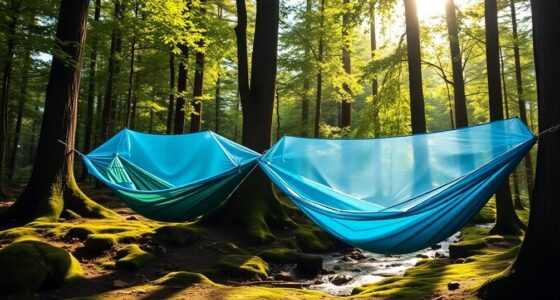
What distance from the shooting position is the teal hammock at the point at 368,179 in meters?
2.91

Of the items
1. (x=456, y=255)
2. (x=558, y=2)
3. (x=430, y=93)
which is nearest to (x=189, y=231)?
(x=456, y=255)

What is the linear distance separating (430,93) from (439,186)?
28.7ft

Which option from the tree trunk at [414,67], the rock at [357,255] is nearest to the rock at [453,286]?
the rock at [357,255]

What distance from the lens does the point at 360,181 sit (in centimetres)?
360

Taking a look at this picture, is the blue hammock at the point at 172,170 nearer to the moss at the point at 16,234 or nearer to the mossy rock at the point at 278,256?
the moss at the point at 16,234

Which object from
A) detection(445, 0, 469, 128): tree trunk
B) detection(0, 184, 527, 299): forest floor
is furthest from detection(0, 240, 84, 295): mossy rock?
detection(445, 0, 469, 128): tree trunk

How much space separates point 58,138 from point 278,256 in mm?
3198

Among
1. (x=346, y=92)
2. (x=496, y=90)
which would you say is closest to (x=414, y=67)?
(x=496, y=90)

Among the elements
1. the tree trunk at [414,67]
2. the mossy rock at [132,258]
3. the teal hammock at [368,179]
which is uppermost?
the tree trunk at [414,67]

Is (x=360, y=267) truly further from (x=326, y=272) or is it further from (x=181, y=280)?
(x=181, y=280)

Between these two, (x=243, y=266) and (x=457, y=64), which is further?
(x=457, y=64)

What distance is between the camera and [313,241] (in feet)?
21.0

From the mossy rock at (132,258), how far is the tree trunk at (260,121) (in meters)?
1.75

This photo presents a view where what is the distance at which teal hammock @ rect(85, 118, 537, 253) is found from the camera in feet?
9.55
